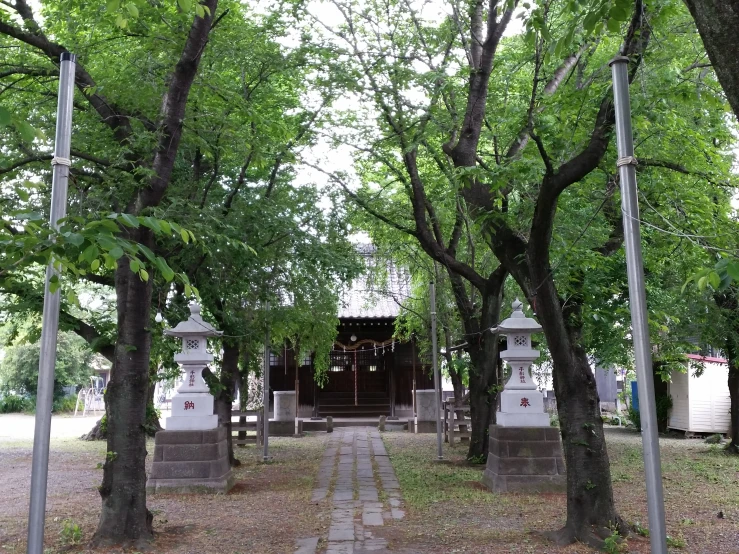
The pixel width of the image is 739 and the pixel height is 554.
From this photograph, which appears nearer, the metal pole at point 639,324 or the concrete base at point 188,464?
the metal pole at point 639,324

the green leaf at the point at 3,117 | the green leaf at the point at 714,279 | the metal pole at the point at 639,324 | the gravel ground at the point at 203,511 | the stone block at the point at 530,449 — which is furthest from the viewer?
the stone block at the point at 530,449

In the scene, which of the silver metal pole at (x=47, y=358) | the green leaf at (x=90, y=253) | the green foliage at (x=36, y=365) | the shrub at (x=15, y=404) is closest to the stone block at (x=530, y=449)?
the silver metal pole at (x=47, y=358)

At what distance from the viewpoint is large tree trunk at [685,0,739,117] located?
9.46 ft

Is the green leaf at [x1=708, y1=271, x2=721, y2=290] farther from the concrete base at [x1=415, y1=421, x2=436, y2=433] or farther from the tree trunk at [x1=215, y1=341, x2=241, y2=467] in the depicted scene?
the concrete base at [x1=415, y1=421, x2=436, y2=433]

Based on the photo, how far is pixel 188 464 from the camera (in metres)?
10.2

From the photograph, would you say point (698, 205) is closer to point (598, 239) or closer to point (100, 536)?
point (598, 239)

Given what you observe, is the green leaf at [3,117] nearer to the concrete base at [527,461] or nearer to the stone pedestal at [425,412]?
the concrete base at [527,461]

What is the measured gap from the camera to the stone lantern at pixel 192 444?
10.1m

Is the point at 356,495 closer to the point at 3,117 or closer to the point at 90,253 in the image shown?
the point at 90,253

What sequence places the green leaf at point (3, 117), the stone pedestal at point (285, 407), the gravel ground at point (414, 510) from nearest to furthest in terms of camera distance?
the green leaf at point (3, 117) → the gravel ground at point (414, 510) → the stone pedestal at point (285, 407)

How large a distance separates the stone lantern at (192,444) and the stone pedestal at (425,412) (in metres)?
10.8

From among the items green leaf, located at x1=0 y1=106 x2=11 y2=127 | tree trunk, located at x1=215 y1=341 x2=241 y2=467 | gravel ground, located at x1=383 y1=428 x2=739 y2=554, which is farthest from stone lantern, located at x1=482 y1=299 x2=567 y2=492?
green leaf, located at x1=0 y1=106 x2=11 y2=127

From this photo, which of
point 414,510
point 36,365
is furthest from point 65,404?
point 414,510

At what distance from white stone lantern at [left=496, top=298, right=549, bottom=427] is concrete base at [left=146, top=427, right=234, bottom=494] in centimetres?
438
